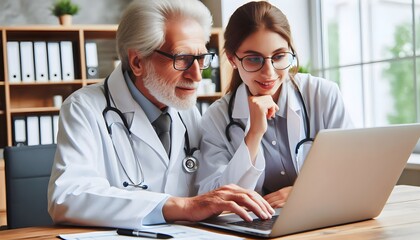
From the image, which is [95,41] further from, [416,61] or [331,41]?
[416,61]

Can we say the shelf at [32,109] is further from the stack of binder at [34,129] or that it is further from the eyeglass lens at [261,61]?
the eyeglass lens at [261,61]

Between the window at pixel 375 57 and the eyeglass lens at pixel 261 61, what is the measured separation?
1817mm

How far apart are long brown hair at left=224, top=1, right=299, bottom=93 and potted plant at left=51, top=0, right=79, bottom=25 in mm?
2452

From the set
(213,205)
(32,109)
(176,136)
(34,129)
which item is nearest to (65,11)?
(32,109)

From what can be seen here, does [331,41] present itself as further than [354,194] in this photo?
Yes

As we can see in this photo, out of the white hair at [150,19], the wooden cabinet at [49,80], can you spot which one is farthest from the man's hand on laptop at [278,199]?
the wooden cabinet at [49,80]

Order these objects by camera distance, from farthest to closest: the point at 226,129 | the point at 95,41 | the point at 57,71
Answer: the point at 95,41 → the point at 57,71 → the point at 226,129

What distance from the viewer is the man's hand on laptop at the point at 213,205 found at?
137 cm

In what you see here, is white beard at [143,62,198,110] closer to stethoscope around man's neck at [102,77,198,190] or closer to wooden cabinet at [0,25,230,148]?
stethoscope around man's neck at [102,77,198,190]

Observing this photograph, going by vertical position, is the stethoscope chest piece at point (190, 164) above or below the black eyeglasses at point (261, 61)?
below

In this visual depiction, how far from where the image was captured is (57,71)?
4.23m

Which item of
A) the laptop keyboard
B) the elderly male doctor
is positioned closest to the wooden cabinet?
the elderly male doctor

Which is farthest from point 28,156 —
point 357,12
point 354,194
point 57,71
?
point 357,12

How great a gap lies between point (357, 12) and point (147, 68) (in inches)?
98.9
